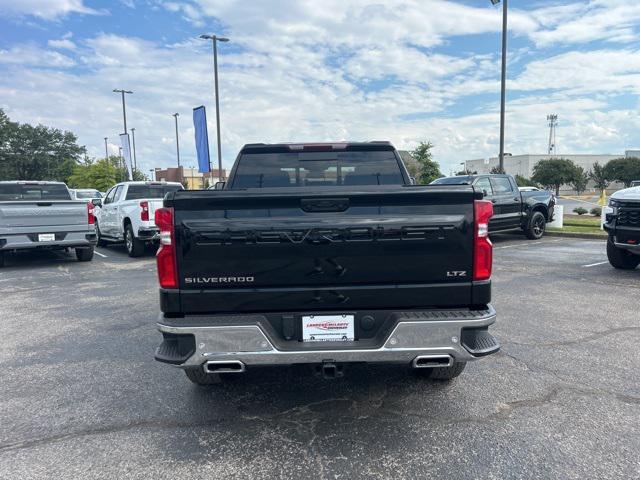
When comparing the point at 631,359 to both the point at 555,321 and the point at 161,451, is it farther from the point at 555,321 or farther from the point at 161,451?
the point at 161,451

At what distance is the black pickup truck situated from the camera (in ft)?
9.85

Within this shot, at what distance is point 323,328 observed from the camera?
307 centimetres

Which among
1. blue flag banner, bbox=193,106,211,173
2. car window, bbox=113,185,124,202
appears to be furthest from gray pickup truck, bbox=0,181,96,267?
blue flag banner, bbox=193,106,211,173

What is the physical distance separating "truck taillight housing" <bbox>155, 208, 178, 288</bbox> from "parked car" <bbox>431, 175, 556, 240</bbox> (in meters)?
11.0

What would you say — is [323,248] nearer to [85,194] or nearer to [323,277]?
[323,277]

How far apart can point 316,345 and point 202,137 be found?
76.9ft

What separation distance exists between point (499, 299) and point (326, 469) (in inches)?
192

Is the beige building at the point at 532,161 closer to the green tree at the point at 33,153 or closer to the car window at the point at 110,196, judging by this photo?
the green tree at the point at 33,153

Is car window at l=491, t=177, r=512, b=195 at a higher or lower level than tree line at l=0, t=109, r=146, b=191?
lower

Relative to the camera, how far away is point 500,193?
44.9 feet

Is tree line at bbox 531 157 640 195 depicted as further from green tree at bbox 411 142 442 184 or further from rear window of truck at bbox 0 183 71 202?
rear window of truck at bbox 0 183 71 202

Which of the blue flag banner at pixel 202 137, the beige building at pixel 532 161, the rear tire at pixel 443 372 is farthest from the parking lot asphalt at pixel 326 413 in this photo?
the beige building at pixel 532 161

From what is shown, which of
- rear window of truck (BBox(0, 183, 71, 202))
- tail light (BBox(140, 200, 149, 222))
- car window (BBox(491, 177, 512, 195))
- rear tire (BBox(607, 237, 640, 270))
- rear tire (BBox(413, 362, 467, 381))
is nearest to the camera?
rear tire (BBox(413, 362, 467, 381))

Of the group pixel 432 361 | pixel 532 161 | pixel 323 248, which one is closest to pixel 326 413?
pixel 432 361
